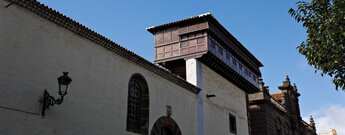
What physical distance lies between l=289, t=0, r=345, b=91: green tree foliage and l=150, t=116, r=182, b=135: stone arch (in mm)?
5713

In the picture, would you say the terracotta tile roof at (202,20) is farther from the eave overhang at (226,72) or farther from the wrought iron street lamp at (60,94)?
the wrought iron street lamp at (60,94)

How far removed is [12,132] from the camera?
790 cm

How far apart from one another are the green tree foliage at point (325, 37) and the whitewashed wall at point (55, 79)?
5.37 m

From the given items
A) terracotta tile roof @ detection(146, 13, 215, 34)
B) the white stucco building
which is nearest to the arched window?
the white stucco building

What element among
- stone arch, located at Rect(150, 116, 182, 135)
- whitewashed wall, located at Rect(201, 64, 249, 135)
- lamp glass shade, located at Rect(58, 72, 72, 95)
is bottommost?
stone arch, located at Rect(150, 116, 182, 135)

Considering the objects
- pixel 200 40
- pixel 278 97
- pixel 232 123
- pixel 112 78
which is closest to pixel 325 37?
pixel 112 78

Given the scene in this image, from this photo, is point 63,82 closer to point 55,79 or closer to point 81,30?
point 55,79

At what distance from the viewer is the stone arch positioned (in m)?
12.9

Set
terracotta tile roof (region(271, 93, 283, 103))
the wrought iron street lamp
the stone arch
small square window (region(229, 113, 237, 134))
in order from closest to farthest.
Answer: the wrought iron street lamp
the stone arch
small square window (region(229, 113, 237, 134))
terracotta tile roof (region(271, 93, 283, 103))

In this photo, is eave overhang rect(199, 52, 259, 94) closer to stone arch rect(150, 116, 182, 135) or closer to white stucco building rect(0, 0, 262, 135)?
white stucco building rect(0, 0, 262, 135)

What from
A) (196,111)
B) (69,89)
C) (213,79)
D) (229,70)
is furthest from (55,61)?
(229,70)

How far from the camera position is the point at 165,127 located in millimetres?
13602

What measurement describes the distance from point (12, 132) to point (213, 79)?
10992 millimetres

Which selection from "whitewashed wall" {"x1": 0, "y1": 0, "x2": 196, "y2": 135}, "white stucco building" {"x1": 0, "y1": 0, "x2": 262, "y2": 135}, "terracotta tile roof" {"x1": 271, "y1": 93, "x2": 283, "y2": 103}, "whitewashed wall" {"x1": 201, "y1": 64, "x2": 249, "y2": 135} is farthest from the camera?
"terracotta tile roof" {"x1": 271, "y1": 93, "x2": 283, "y2": 103}
